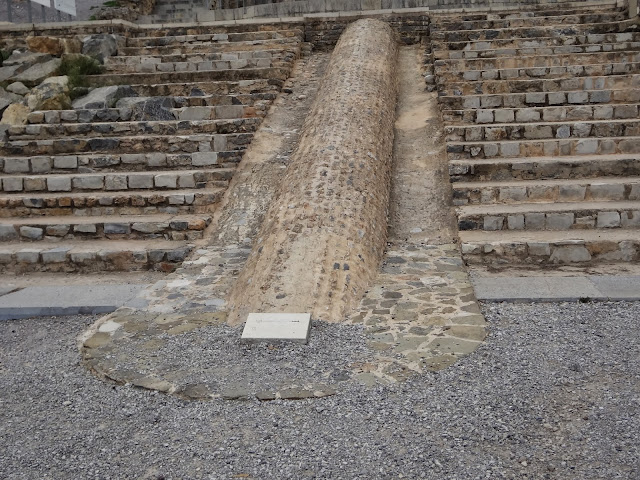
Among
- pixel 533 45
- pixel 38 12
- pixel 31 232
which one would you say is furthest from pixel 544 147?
pixel 38 12

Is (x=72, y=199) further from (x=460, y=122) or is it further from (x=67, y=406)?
(x=460, y=122)

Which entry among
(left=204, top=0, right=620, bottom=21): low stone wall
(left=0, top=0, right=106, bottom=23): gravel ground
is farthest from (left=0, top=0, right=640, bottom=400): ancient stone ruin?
(left=0, top=0, right=106, bottom=23): gravel ground

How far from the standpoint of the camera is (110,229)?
23.1 feet

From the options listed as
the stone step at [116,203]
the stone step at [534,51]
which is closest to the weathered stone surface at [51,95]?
the stone step at [116,203]

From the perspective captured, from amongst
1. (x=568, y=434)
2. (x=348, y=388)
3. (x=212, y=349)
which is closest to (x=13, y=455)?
(x=212, y=349)

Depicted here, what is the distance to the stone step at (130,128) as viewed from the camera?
27.7 ft

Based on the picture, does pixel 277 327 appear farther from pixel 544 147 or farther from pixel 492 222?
pixel 544 147

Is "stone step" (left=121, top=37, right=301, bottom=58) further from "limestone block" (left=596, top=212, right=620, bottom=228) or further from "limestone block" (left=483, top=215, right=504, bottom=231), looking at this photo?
"limestone block" (left=596, top=212, right=620, bottom=228)

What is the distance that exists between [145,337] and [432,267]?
256 centimetres

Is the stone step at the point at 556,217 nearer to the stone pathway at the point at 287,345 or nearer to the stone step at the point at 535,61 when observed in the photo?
the stone pathway at the point at 287,345

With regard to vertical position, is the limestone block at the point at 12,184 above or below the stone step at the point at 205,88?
below

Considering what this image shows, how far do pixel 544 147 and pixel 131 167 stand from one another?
16.2 ft

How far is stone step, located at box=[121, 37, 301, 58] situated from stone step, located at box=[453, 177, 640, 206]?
19.4 ft

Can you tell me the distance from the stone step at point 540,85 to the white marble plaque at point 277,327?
5481 mm
